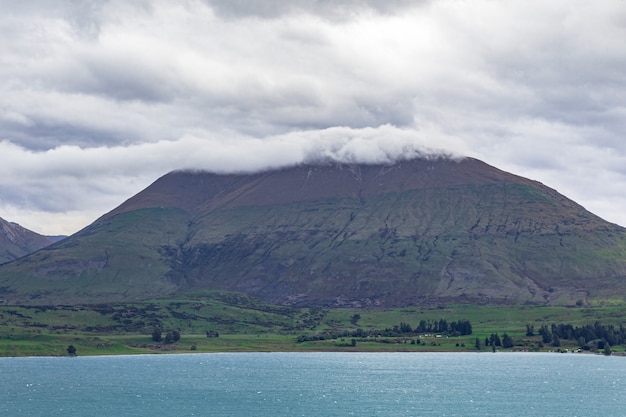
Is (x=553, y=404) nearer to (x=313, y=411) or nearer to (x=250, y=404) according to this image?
(x=313, y=411)

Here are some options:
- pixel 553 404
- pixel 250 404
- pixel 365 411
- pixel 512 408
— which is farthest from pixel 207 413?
pixel 553 404

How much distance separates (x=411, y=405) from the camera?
193250 mm

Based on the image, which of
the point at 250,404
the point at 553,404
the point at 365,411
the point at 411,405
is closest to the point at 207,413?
the point at 250,404

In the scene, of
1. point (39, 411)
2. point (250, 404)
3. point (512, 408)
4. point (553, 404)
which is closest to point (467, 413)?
point (512, 408)

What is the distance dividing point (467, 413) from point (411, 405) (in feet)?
54.6

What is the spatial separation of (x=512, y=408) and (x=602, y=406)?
2178cm

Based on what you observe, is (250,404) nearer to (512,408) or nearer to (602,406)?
(512,408)

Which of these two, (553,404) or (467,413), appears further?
(553,404)

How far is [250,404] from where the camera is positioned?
196m

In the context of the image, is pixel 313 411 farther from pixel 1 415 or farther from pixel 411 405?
pixel 1 415

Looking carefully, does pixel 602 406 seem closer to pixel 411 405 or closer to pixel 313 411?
pixel 411 405

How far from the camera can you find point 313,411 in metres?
184

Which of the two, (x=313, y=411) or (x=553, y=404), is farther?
(x=553, y=404)

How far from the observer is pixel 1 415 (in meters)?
175
